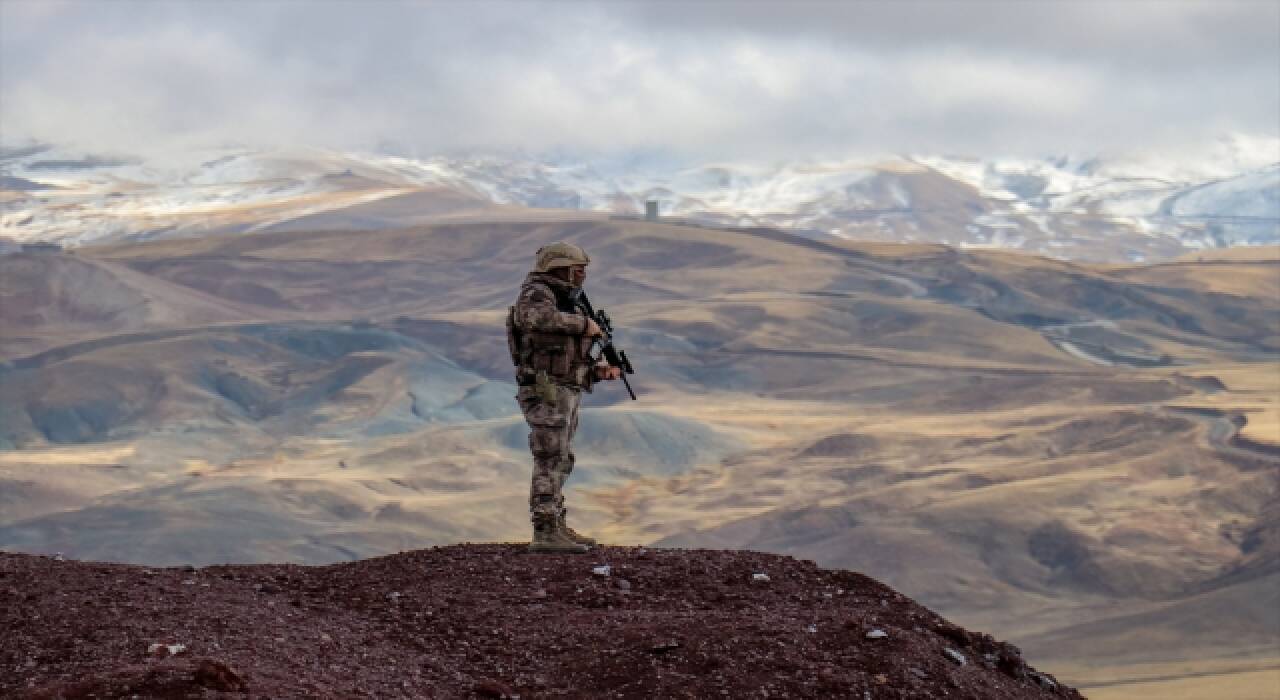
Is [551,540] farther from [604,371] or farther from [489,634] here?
[489,634]

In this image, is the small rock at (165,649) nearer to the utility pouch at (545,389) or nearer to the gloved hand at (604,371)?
the utility pouch at (545,389)

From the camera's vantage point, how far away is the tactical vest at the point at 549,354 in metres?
11.6

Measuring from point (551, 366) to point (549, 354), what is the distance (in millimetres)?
72

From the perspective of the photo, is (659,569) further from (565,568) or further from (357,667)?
(357,667)

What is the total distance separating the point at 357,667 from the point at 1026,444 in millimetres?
78480

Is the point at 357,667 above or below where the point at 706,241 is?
above

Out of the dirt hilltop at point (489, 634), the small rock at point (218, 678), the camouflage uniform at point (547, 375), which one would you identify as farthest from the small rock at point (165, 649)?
the camouflage uniform at point (547, 375)

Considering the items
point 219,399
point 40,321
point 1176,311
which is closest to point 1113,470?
point 219,399

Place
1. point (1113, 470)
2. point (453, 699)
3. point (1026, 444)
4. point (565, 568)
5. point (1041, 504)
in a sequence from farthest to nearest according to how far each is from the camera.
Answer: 1. point (1026, 444)
2. point (1113, 470)
3. point (1041, 504)
4. point (565, 568)
5. point (453, 699)

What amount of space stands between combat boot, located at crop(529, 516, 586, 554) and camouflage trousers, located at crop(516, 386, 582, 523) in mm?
46

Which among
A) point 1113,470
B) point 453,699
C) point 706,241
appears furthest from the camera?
point 706,241

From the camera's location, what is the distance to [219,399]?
9931 cm

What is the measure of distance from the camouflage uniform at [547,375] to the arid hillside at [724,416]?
1613 inches

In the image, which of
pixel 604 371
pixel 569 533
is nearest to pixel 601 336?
pixel 604 371
